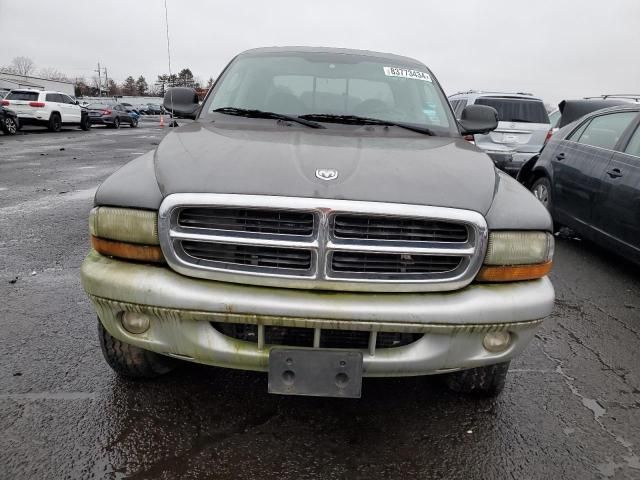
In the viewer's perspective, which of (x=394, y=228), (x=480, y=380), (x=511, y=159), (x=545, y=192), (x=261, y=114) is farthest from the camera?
(x=511, y=159)

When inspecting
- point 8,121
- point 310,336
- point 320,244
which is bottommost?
point 8,121

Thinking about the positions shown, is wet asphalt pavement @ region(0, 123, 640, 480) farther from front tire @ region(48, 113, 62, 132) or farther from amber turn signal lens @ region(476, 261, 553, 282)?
front tire @ region(48, 113, 62, 132)

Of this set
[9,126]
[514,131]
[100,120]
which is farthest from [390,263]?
[100,120]

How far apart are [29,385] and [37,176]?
318 inches

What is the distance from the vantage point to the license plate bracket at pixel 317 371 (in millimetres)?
1912

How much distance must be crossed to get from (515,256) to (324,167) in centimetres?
87

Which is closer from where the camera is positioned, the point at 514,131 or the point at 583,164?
the point at 583,164

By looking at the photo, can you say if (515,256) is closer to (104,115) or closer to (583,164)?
(583,164)

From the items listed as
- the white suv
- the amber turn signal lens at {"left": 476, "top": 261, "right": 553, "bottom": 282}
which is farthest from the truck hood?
the white suv

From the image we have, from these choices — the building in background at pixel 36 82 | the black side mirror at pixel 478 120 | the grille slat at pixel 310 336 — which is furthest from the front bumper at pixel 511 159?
the building in background at pixel 36 82

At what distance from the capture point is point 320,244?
191 centimetres

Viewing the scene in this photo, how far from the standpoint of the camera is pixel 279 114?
3055 millimetres

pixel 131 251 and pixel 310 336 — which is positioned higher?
pixel 131 251

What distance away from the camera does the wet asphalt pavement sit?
6.76 ft
